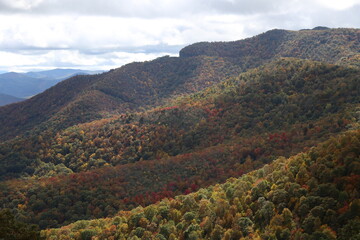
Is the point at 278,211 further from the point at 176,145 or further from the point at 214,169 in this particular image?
the point at 176,145

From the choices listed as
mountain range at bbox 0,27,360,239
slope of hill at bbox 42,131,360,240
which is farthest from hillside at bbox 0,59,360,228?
slope of hill at bbox 42,131,360,240

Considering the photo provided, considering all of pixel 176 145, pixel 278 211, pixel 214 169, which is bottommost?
pixel 214 169

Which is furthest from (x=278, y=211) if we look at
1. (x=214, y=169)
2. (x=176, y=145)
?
(x=176, y=145)

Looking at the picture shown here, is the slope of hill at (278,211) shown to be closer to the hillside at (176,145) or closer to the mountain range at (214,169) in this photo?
the mountain range at (214,169)

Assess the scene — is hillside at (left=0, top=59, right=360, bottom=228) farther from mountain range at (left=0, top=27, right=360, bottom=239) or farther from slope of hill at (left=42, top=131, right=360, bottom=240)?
slope of hill at (left=42, top=131, right=360, bottom=240)

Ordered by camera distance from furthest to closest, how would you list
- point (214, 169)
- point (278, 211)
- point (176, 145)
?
point (176, 145) < point (214, 169) < point (278, 211)

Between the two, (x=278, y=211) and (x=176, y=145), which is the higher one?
(x=278, y=211)
